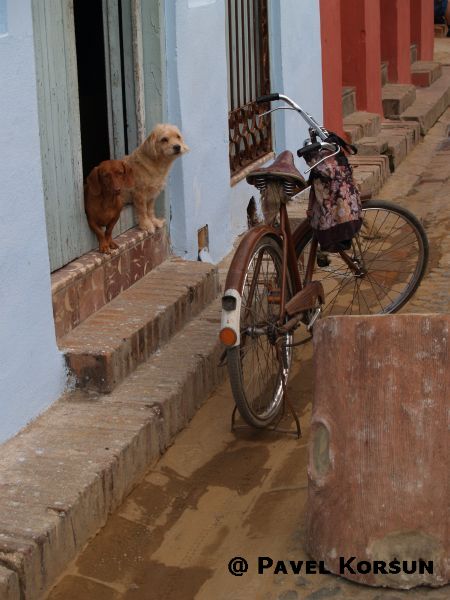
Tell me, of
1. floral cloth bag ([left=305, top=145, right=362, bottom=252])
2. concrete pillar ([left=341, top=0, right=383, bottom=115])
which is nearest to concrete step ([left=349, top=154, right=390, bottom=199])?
concrete pillar ([left=341, top=0, right=383, bottom=115])

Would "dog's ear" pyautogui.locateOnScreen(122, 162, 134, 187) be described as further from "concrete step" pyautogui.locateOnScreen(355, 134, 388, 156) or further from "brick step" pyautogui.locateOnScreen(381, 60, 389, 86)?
"brick step" pyautogui.locateOnScreen(381, 60, 389, 86)

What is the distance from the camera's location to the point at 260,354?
17.7 ft

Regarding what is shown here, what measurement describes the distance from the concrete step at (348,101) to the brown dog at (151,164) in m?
5.80

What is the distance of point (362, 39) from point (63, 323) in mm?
7373

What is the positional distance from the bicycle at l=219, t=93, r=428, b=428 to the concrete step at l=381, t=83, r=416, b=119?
6.95 meters

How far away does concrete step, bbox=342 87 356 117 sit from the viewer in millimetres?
11805

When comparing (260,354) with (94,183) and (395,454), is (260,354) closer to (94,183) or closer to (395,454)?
(94,183)

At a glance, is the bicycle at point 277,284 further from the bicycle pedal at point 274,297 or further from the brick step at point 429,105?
the brick step at point 429,105

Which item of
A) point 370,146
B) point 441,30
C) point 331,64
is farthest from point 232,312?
point 441,30

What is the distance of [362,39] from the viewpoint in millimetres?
11859

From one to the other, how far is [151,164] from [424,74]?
10.1 meters

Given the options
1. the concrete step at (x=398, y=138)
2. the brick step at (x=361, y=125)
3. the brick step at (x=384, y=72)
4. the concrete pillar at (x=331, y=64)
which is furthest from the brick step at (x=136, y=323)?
the brick step at (x=384, y=72)

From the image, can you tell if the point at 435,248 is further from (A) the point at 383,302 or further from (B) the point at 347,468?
(B) the point at 347,468

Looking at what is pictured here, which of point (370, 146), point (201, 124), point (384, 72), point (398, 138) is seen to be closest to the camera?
point (201, 124)
